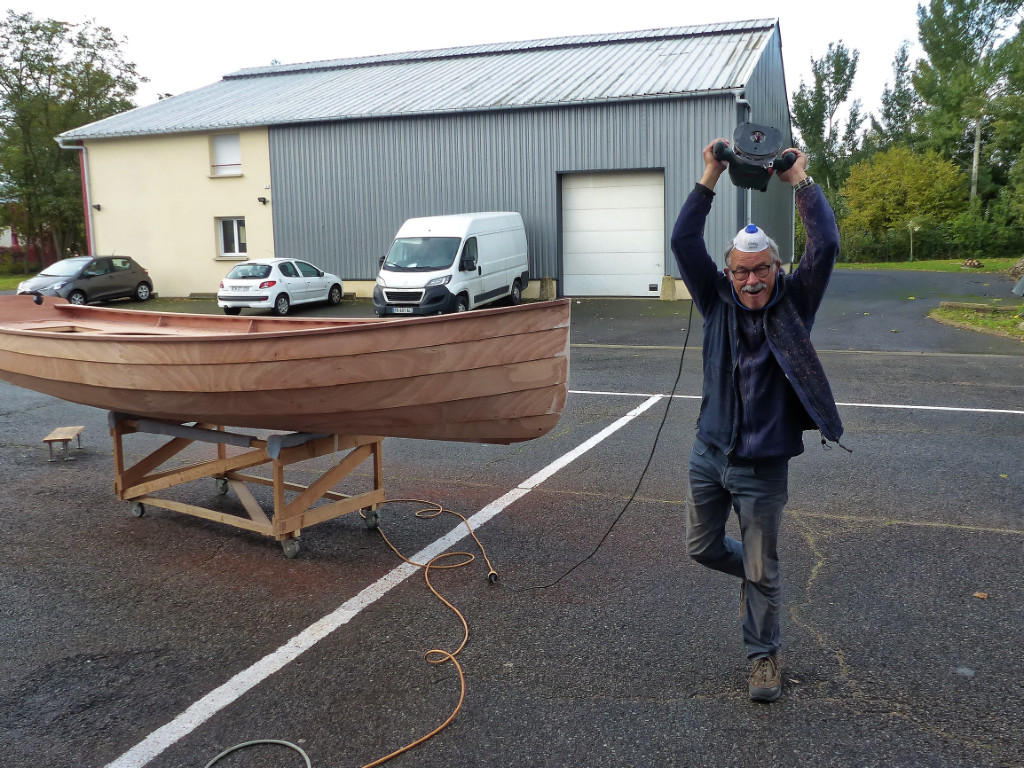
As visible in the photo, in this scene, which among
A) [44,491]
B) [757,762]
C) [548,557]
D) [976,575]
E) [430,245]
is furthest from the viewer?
[430,245]

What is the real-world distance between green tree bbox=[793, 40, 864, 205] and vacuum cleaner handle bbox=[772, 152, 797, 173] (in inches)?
2602

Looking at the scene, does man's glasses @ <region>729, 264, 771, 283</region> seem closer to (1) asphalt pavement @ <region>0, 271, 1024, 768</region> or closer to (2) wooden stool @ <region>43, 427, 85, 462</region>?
(1) asphalt pavement @ <region>0, 271, 1024, 768</region>

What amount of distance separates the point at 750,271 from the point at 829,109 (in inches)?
2708

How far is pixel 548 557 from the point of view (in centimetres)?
538

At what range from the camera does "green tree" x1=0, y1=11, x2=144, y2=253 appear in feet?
140

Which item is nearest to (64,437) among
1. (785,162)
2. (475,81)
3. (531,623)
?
(531,623)

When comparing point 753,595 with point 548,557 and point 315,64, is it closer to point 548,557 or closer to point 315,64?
point 548,557

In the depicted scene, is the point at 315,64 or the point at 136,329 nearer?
the point at 136,329

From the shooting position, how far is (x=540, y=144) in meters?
23.7

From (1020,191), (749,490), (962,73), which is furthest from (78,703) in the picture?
(962,73)

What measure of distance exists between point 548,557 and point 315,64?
32.1 metres

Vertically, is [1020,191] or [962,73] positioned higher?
[962,73]

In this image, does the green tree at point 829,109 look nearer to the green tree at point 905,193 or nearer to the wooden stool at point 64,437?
the green tree at point 905,193

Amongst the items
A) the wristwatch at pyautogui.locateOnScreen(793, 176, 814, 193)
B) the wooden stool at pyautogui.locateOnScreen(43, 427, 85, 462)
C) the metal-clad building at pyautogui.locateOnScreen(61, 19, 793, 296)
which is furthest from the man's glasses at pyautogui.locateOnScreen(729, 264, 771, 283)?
the metal-clad building at pyautogui.locateOnScreen(61, 19, 793, 296)
